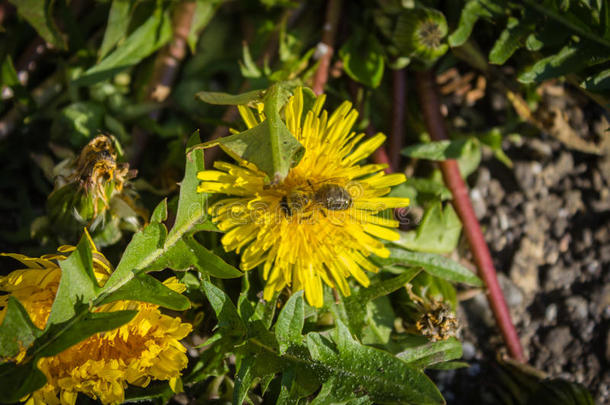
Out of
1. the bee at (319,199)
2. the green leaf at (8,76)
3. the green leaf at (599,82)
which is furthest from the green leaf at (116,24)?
the green leaf at (599,82)

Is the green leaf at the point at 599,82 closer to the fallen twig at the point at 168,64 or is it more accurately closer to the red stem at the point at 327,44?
the red stem at the point at 327,44

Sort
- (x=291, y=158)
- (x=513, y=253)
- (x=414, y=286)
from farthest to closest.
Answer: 1. (x=513, y=253)
2. (x=414, y=286)
3. (x=291, y=158)

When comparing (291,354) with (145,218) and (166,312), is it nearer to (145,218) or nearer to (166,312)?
(166,312)

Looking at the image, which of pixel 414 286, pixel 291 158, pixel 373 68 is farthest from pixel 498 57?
pixel 291 158

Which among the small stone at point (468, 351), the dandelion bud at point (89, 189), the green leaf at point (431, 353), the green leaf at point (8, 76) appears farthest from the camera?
the small stone at point (468, 351)

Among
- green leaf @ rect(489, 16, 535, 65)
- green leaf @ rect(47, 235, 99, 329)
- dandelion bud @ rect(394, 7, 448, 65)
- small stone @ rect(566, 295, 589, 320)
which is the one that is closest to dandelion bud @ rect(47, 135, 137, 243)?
green leaf @ rect(47, 235, 99, 329)

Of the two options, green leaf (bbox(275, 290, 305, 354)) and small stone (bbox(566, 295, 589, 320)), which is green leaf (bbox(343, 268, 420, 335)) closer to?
green leaf (bbox(275, 290, 305, 354))

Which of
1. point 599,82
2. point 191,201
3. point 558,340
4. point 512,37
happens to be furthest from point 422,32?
point 558,340
